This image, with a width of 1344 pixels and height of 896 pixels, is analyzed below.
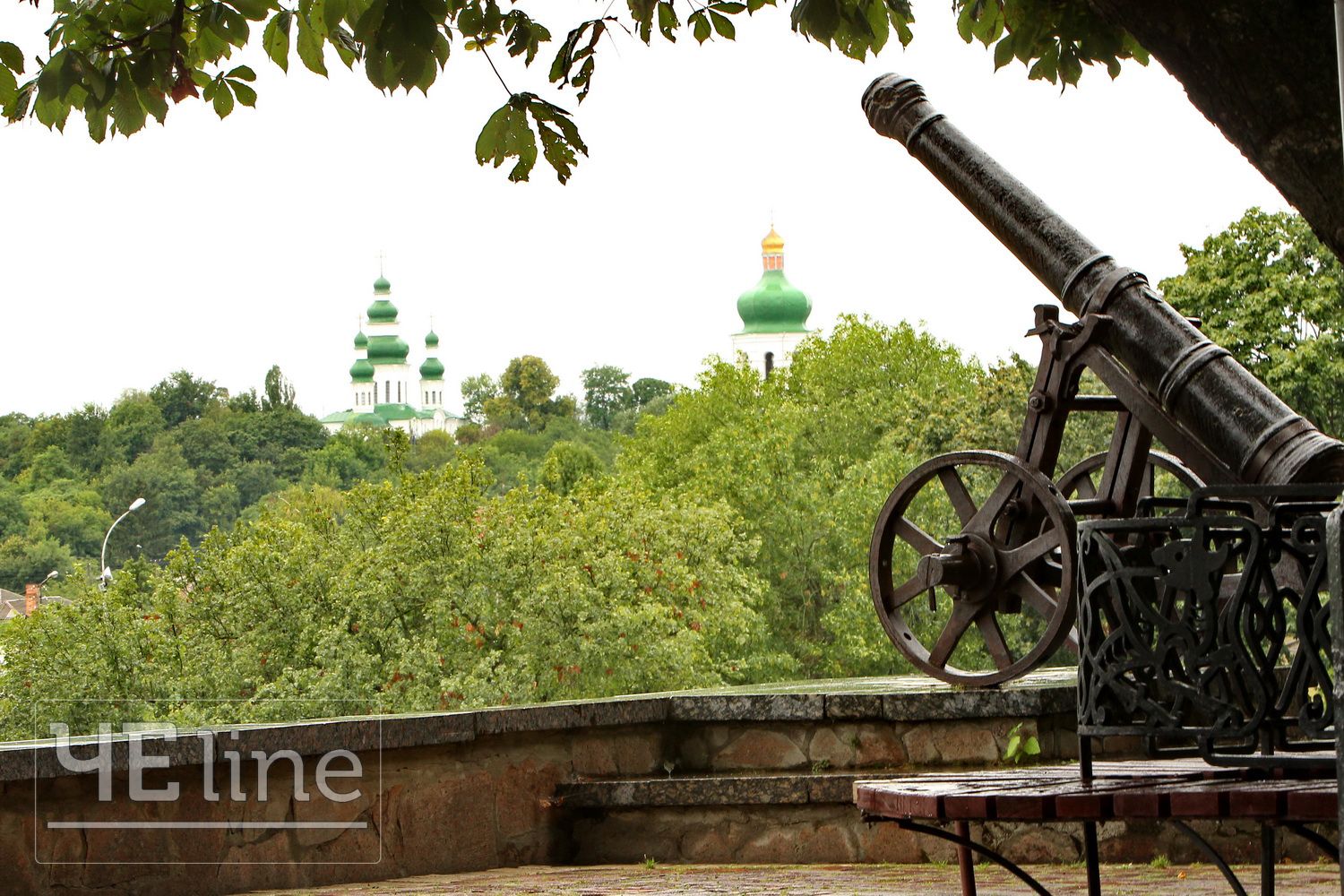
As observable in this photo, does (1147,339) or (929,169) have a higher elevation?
(929,169)

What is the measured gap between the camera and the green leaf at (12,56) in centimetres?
395

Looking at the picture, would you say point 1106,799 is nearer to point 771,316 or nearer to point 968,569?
point 968,569

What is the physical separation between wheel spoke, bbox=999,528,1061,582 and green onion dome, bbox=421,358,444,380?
160m

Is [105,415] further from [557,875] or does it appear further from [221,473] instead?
[557,875]

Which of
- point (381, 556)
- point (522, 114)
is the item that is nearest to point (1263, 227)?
point (381, 556)

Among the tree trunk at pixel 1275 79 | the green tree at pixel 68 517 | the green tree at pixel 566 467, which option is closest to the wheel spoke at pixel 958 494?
the tree trunk at pixel 1275 79

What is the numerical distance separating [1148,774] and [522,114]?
2.06m

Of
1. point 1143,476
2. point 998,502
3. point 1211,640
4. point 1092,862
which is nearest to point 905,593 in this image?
point 998,502

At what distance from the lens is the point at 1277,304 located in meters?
29.7

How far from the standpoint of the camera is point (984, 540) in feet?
19.3

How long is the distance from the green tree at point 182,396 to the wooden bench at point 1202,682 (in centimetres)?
11286

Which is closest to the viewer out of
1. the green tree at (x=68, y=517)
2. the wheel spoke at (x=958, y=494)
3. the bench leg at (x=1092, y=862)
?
the bench leg at (x=1092, y=862)

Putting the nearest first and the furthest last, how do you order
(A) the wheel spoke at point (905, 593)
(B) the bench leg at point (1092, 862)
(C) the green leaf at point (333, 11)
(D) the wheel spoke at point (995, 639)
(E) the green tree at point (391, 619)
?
1. (B) the bench leg at point (1092, 862)
2. (C) the green leaf at point (333, 11)
3. (D) the wheel spoke at point (995, 639)
4. (A) the wheel spoke at point (905, 593)
5. (E) the green tree at point (391, 619)

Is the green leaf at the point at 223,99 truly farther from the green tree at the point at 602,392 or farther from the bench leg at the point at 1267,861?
the green tree at the point at 602,392
